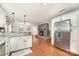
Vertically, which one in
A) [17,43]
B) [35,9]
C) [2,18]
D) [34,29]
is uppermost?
[35,9]

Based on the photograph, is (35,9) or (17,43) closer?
(35,9)

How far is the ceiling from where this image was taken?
2.89ft

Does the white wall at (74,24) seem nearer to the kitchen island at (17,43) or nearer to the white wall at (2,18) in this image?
the kitchen island at (17,43)

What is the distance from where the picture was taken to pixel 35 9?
0.95m

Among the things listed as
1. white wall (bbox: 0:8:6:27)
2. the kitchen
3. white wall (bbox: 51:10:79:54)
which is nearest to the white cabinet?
the kitchen

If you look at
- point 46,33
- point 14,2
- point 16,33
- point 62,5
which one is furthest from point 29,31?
point 62,5

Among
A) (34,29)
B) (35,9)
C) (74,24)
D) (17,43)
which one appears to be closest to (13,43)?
(17,43)

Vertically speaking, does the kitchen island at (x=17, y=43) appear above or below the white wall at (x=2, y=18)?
below

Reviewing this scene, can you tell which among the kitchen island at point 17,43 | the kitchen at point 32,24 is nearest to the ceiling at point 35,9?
the kitchen at point 32,24

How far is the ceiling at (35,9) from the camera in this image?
0.88m

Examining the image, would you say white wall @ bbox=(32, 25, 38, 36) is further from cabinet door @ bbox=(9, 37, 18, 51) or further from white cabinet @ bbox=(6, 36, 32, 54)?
cabinet door @ bbox=(9, 37, 18, 51)

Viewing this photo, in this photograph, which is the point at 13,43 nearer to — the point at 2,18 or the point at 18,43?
the point at 18,43

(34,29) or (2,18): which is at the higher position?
(2,18)

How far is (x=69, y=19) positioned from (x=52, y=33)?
31 cm
